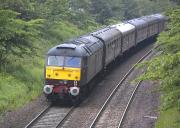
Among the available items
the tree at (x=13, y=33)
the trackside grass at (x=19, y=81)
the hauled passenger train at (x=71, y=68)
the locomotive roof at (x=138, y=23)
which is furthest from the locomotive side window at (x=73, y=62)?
the locomotive roof at (x=138, y=23)

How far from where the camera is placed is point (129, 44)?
135 feet

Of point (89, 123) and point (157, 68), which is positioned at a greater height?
point (157, 68)

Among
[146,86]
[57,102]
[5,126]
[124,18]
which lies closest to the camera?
[5,126]

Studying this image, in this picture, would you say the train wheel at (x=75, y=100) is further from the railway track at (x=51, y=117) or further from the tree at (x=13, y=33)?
the tree at (x=13, y=33)

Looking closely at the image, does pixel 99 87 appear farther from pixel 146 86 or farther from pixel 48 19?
pixel 48 19

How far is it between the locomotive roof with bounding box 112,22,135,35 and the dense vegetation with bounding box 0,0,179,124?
544cm

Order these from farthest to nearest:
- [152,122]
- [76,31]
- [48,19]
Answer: [76,31]
[48,19]
[152,122]

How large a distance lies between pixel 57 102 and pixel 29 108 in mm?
2243

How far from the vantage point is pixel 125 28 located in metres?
40.0

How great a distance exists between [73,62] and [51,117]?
11.4 ft

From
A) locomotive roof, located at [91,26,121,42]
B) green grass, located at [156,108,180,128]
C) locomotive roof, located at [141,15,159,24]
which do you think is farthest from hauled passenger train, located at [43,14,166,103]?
locomotive roof, located at [141,15,159,24]

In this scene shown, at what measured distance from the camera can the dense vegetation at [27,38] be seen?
79.6 feet

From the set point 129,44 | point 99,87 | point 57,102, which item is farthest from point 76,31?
point 57,102

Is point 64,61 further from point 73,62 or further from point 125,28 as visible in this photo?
point 125,28
